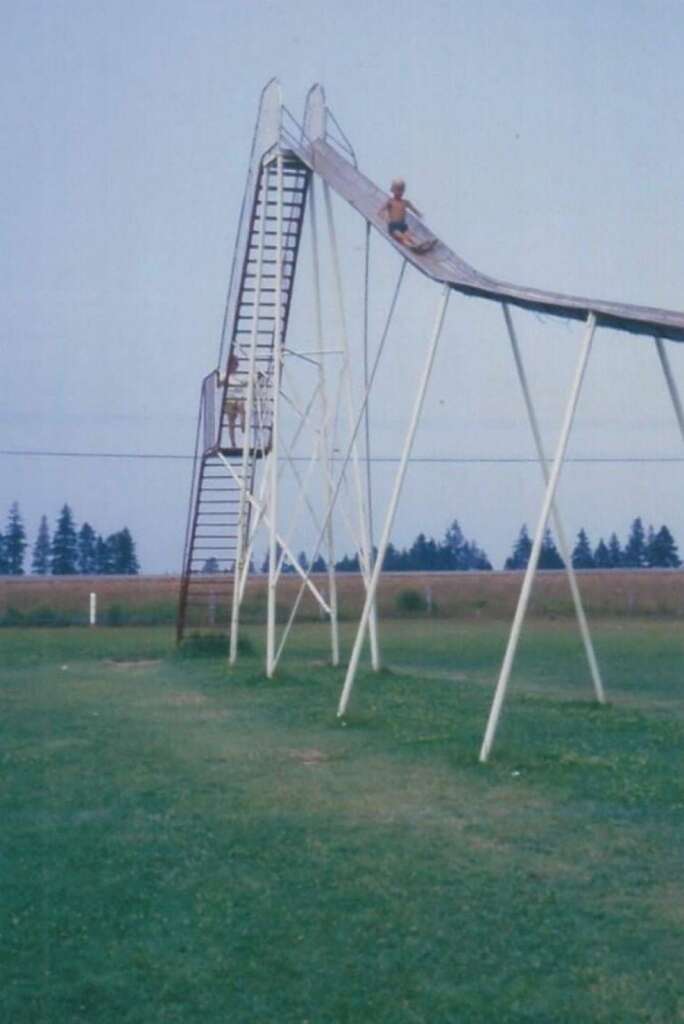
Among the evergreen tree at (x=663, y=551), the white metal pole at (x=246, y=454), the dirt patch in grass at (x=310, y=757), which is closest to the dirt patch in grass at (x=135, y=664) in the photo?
the white metal pole at (x=246, y=454)

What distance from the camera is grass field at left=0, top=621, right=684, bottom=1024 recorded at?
6402 mm

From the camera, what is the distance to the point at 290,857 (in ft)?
30.0

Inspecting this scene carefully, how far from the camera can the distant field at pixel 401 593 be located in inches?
1922

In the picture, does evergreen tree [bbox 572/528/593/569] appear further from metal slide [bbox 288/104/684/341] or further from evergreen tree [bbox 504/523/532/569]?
metal slide [bbox 288/104/684/341]

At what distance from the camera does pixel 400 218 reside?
55.1ft

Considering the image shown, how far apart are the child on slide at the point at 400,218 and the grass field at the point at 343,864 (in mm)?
4968

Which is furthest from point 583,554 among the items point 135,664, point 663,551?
point 135,664

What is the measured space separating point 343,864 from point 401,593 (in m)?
43.8

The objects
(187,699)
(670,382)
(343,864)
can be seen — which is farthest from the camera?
(187,699)

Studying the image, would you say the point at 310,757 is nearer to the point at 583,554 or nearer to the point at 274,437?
the point at 274,437

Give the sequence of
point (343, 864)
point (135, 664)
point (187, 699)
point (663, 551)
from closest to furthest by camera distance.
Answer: point (343, 864) → point (187, 699) → point (135, 664) → point (663, 551)

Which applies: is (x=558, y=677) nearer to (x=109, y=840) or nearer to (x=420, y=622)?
(x=109, y=840)

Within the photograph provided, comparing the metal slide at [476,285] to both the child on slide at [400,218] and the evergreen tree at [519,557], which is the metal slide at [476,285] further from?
the evergreen tree at [519,557]

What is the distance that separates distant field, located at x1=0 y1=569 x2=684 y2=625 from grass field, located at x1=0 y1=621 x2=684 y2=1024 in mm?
30662
